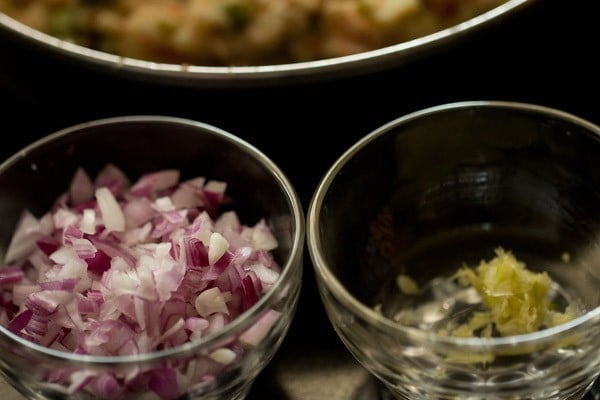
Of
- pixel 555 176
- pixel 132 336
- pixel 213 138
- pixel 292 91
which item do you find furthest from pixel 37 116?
pixel 555 176

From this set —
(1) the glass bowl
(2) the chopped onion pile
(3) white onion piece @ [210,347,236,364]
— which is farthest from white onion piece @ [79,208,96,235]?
(3) white onion piece @ [210,347,236,364]

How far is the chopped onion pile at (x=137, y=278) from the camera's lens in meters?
0.84

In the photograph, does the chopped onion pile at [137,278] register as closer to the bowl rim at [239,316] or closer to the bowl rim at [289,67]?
the bowl rim at [239,316]

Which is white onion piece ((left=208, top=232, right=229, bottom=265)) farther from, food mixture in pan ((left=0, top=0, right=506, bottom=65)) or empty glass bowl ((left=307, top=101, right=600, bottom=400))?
food mixture in pan ((left=0, top=0, right=506, bottom=65))

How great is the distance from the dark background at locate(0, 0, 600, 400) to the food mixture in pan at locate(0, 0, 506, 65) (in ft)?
0.33

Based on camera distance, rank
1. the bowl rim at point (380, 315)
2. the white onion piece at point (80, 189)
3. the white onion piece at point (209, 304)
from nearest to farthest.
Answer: the bowl rim at point (380, 315) → the white onion piece at point (209, 304) → the white onion piece at point (80, 189)

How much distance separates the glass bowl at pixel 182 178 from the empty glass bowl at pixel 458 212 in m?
0.08

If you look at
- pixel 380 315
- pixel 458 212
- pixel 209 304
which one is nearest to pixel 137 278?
pixel 209 304

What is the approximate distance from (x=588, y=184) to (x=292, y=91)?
0.38 meters

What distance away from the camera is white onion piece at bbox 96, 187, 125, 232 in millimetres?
1008

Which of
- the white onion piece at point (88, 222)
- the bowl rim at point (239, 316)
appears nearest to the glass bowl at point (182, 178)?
the bowl rim at point (239, 316)

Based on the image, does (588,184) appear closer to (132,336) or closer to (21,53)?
(132,336)

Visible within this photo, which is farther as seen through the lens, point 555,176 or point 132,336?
point 555,176

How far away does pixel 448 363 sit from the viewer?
811mm
